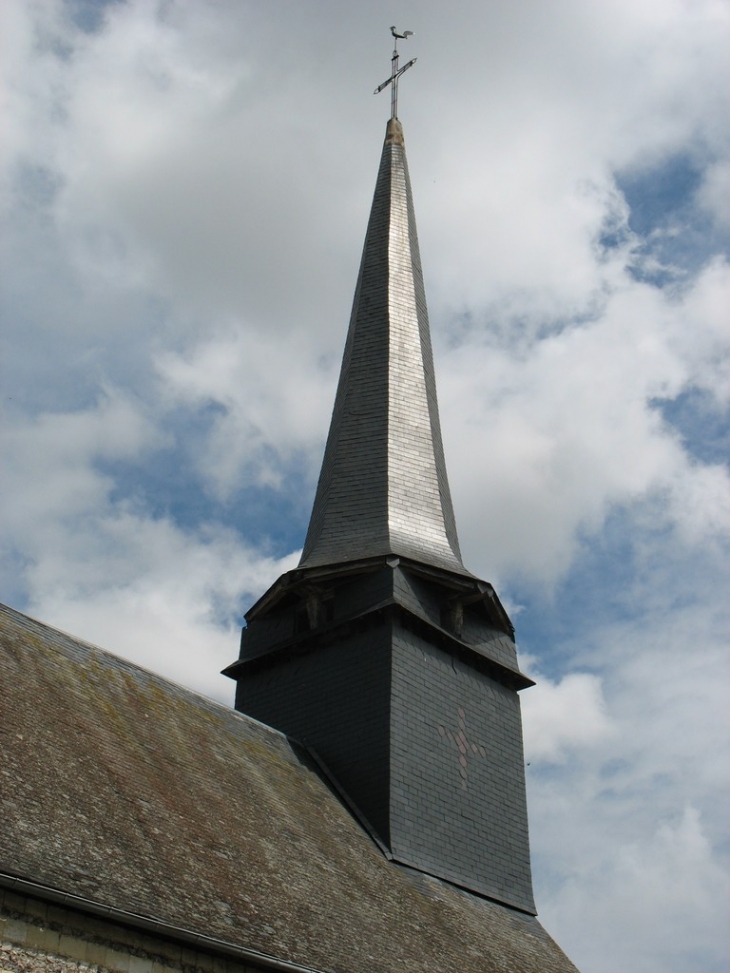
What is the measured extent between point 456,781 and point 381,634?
252 cm

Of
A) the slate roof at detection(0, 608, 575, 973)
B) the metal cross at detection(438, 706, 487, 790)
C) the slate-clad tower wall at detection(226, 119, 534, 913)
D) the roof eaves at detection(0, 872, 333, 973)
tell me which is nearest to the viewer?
the roof eaves at detection(0, 872, 333, 973)

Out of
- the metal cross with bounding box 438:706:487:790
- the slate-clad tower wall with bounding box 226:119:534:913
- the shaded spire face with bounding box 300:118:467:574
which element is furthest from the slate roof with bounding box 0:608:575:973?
the shaded spire face with bounding box 300:118:467:574

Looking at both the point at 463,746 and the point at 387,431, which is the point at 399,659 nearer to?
the point at 463,746

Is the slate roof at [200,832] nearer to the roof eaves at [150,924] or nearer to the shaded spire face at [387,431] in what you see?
the roof eaves at [150,924]

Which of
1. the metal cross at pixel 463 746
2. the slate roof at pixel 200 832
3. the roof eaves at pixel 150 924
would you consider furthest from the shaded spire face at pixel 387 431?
the roof eaves at pixel 150 924

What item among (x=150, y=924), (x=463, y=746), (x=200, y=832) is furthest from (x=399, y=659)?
(x=150, y=924)

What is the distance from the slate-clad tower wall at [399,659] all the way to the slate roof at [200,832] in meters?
0.65

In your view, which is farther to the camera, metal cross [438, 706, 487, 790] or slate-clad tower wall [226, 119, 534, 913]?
metal cross [438, 706, 487, 790]

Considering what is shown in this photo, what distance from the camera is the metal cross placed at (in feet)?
61.9

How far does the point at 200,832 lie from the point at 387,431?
10236 mm

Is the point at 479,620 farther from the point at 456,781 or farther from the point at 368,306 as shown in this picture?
the point at 368,306

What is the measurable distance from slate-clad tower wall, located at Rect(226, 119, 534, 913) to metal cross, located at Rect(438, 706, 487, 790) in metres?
0.02

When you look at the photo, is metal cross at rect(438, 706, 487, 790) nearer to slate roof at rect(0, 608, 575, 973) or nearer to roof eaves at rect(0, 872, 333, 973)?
slate roof at rect(0, 608, 575, 973)

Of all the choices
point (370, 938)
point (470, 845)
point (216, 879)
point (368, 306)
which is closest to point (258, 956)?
point (216, 879)
